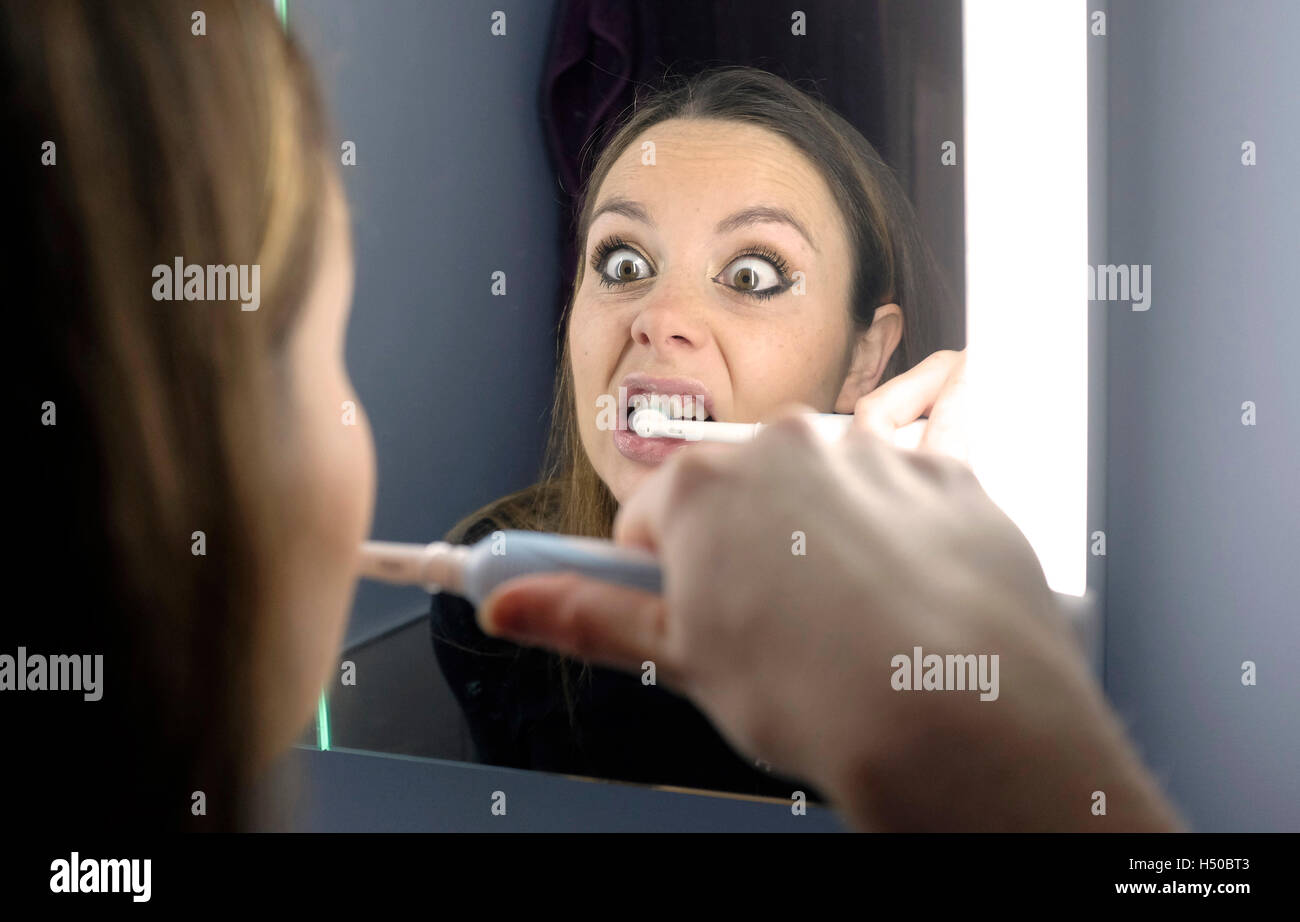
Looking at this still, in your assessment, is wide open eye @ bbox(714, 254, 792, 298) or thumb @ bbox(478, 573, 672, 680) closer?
thumb @ bbox(478, 573, 672, 680)

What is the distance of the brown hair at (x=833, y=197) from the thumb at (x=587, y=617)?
0.35ft

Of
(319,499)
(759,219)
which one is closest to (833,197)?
(759,219)

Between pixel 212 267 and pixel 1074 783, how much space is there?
0.64 metres

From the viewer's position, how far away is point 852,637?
0.67m

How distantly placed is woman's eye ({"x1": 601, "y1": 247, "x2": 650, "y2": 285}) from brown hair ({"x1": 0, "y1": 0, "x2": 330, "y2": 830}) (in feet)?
0.80

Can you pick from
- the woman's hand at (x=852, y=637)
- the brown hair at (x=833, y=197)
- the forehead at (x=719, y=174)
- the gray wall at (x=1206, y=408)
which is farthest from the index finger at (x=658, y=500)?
the gray wall at (x=1206, y=408)

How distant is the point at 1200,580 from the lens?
761 mm

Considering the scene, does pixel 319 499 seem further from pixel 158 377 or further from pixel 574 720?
pixel 574 720

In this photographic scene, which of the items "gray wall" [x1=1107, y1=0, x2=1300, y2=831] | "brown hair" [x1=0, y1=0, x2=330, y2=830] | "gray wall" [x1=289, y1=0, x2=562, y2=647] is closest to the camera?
"brown hair" [x1=0, y1=0, x2=330, y2=830]

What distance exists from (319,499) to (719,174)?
1.29 ft

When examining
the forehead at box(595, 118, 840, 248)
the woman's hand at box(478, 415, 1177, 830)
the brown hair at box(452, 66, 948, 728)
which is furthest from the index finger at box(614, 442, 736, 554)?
the forehead at box(595, 118, 840, 248)

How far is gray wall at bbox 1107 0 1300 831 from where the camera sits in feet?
2.40

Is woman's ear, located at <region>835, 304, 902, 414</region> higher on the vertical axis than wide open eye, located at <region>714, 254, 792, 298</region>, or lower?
lower

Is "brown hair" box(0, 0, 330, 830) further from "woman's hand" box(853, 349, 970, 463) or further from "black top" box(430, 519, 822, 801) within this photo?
"woman's hand" box(853, 349, 970, 463)
